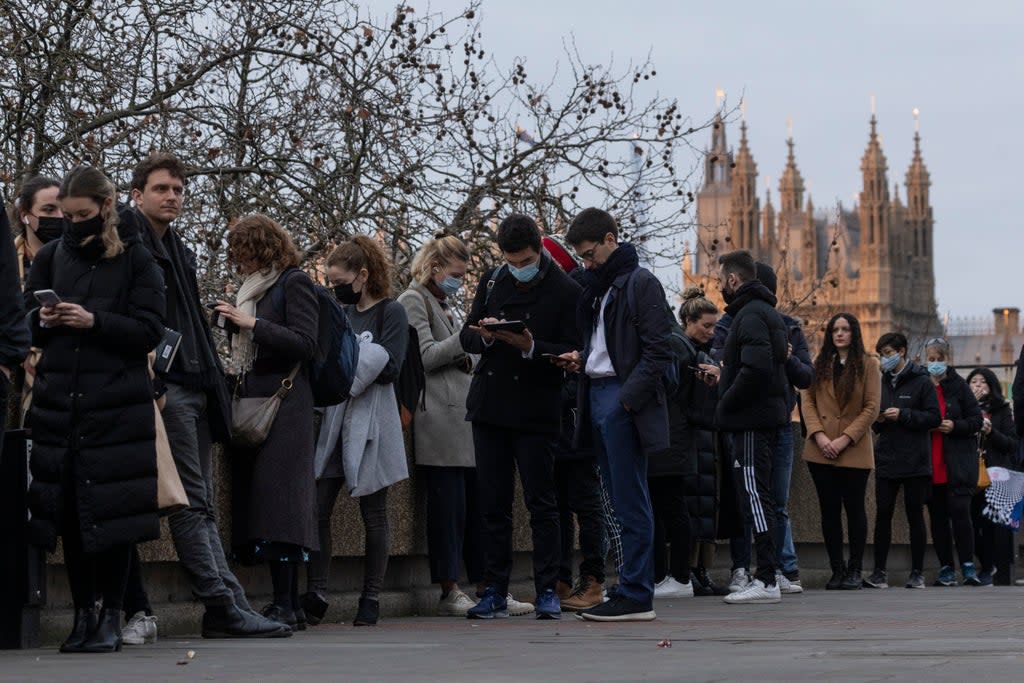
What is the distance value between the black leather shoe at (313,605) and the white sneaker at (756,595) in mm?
2734

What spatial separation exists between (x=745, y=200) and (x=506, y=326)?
441ft

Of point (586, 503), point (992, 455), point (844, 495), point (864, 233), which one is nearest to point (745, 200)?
point (864, 233)

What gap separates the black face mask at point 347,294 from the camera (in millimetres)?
9273

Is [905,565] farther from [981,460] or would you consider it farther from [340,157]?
[340,157]

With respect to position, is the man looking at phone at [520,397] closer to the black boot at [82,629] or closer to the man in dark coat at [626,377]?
the man in dark coat at [626,377]

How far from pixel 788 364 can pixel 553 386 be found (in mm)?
3014

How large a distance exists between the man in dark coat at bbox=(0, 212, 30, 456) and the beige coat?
7730 mm

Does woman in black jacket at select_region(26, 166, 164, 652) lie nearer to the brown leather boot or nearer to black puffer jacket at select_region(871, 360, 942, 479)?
the brown leather boot

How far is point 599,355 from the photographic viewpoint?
9070mm

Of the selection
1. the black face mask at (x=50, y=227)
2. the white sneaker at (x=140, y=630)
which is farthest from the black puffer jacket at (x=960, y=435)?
the black face mask at (x=50, y=227)

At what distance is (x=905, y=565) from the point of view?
16.8 metres

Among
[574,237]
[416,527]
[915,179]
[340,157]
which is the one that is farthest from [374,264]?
[915,179]

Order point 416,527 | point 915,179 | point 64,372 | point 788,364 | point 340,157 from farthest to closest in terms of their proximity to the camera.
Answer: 1. point 915,179
2. point 340,157
3. point 788,364
4. point 416,527
5. point 64,372

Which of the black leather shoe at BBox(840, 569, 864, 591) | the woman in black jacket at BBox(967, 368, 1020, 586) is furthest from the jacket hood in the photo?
the woman in black jacket at BBox(967, 368, 1020, 586)
